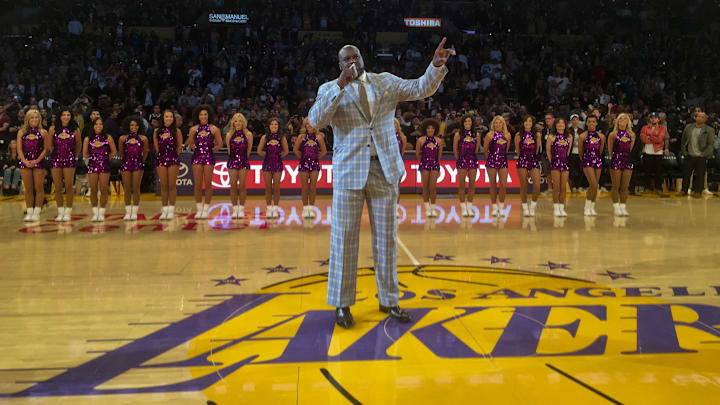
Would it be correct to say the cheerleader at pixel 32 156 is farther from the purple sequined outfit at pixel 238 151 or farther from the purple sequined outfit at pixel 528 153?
the purple sequined outfit at pixel 528 153

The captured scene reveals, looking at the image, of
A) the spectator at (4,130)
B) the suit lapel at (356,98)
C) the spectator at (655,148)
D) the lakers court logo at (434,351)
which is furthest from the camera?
the spectator at (4,130)

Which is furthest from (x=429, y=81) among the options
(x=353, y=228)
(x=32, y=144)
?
(x=32, y=144)

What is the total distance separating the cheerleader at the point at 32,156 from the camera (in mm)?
9680

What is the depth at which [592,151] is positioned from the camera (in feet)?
33.8

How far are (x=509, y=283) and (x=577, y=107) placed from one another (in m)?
13.1

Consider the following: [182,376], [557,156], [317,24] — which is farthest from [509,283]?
[317,24]

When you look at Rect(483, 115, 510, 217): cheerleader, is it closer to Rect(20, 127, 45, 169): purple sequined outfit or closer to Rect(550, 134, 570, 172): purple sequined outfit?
Rect(550, 134, 570, 172): purple sequined outfit

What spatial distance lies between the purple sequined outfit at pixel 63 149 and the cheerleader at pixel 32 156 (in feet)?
0.44

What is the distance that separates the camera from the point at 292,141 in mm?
14188

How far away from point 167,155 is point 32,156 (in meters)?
1.94

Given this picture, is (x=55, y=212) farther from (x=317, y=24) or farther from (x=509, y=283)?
(x=317, y=24)

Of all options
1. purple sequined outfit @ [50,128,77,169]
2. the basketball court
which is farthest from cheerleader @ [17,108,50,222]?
the basketball court

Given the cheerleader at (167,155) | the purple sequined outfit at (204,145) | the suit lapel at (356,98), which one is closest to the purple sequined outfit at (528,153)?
the purple sequined outfit at (204,145)

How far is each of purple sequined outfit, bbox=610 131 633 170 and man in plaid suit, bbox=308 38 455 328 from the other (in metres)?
6.83
